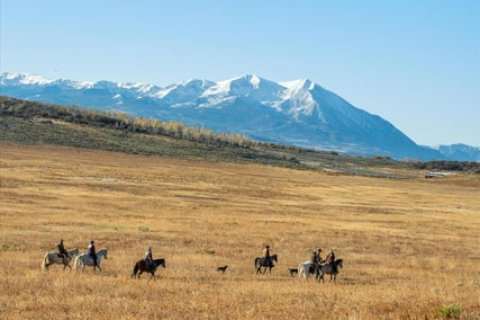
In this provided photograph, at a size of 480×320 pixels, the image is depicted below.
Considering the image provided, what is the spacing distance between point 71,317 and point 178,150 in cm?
17173

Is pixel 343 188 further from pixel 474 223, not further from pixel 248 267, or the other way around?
pixel 248 267

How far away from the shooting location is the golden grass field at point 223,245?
1734cm

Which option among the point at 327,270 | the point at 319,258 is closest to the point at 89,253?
the point at 319,258

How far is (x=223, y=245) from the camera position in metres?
39.1

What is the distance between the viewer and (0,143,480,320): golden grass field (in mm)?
17344

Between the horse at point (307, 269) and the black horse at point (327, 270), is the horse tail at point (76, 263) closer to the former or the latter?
the horse at point (307, 269)

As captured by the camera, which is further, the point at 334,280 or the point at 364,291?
the point at 334,280

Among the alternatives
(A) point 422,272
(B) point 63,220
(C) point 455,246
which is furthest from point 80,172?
(A) point 422,272

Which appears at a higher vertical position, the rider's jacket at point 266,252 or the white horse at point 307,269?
the rider's jacket at point 266,252

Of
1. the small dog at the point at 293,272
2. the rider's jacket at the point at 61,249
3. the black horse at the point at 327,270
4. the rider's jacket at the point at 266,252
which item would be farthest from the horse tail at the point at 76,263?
the black horse at the point at 327,270

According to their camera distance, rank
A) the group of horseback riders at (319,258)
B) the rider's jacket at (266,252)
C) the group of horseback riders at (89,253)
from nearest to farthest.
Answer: the group of horseback riders at (89,253)
the group of horseback riders at (319,258)
the rider's jacket at (266,252)

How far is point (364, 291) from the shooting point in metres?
22.2

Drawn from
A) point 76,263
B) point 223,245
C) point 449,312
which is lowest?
point 223,245

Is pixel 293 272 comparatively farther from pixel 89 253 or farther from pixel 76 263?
pixel 76 263
